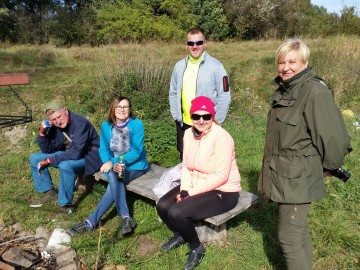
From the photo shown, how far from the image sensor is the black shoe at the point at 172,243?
11.4 ft

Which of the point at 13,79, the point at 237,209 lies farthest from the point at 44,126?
the point at 237,209

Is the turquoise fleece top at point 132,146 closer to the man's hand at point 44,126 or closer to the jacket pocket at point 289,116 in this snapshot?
the man's hand at point 44,126

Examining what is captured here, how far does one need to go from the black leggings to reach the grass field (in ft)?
1.24

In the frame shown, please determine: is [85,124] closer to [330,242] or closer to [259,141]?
[330,242]

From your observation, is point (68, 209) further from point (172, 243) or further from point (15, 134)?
point (15, 134)

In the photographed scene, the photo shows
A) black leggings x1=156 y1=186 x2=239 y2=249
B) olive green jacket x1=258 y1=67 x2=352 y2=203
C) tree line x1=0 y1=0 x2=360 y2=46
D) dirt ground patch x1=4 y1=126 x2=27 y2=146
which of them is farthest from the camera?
tree line x1=0 y1=0 x2=360 y2=46

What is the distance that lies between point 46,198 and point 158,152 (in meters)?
2.06

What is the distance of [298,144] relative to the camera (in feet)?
7.71

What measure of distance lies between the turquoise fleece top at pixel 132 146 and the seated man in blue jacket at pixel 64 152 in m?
0.27

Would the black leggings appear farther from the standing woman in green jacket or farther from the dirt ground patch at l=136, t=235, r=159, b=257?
the standing woman in green jacket

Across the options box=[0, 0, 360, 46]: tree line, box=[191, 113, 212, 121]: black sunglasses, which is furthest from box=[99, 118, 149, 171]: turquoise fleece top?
box=[0, 0, 360, 46]: tree line

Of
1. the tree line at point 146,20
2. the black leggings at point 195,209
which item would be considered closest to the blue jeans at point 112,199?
the black leggings at point 195,209

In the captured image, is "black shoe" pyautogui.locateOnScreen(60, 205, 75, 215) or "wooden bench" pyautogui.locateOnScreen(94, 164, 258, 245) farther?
"black shoe" pyautogui.locateOnScreen(60, 205, 75, 215)

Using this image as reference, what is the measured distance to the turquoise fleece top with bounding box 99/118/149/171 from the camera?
4.06 meters
